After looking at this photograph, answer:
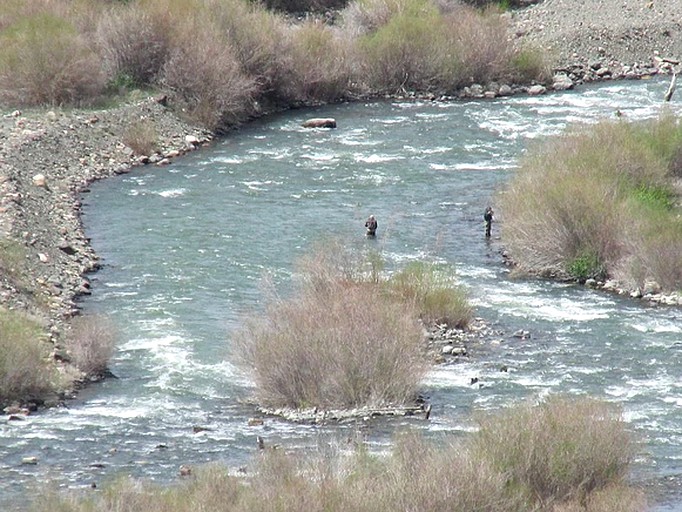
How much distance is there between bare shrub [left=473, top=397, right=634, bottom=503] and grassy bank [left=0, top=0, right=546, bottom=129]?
78.9 feet

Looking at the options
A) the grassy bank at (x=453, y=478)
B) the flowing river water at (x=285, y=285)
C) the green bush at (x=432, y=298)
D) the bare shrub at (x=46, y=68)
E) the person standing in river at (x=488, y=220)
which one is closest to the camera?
the grassy bank at (x=453, y=478)

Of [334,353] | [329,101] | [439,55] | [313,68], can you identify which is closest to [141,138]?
[313,68]

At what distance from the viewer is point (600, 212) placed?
24.8m

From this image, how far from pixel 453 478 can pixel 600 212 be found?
1293 cm

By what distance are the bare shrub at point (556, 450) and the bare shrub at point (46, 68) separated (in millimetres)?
24152

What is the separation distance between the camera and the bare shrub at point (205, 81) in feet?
123

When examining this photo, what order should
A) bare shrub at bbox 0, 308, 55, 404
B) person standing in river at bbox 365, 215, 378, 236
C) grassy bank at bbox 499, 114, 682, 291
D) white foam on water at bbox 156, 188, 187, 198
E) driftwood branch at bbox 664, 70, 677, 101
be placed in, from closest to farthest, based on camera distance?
1. bare shrub at bbox 0, 308, 55, 404
2. grassy bank at bbox 499, 114, 682, 291
3. person standing in river at bbox 365, 215, 378, 236
4. white foam on water at bbox 156, 188, 187, 198
5. driftwood branch at bbox 664, 70, 677, 101

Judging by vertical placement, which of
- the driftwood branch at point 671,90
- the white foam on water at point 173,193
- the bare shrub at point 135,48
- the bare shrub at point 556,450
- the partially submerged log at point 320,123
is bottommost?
the white foam on water at point 173,193

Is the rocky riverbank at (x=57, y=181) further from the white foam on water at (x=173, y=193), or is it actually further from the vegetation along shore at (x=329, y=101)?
the white foam on water at (x=173, y=193)

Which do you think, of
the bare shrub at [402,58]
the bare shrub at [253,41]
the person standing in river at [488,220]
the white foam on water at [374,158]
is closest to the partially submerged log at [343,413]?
the person standing in river at [488,220]

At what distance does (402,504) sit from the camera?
40.7 feet

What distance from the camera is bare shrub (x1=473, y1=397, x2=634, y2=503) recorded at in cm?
1374

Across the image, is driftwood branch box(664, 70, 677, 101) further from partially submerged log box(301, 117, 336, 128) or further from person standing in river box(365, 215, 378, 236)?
person standing in river box(365, 215, 378, 236)

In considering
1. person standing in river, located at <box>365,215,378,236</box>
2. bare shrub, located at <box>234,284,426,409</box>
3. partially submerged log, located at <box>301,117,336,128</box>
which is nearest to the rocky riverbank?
partially submerged log, located at <box>301,117,336,128</box>
